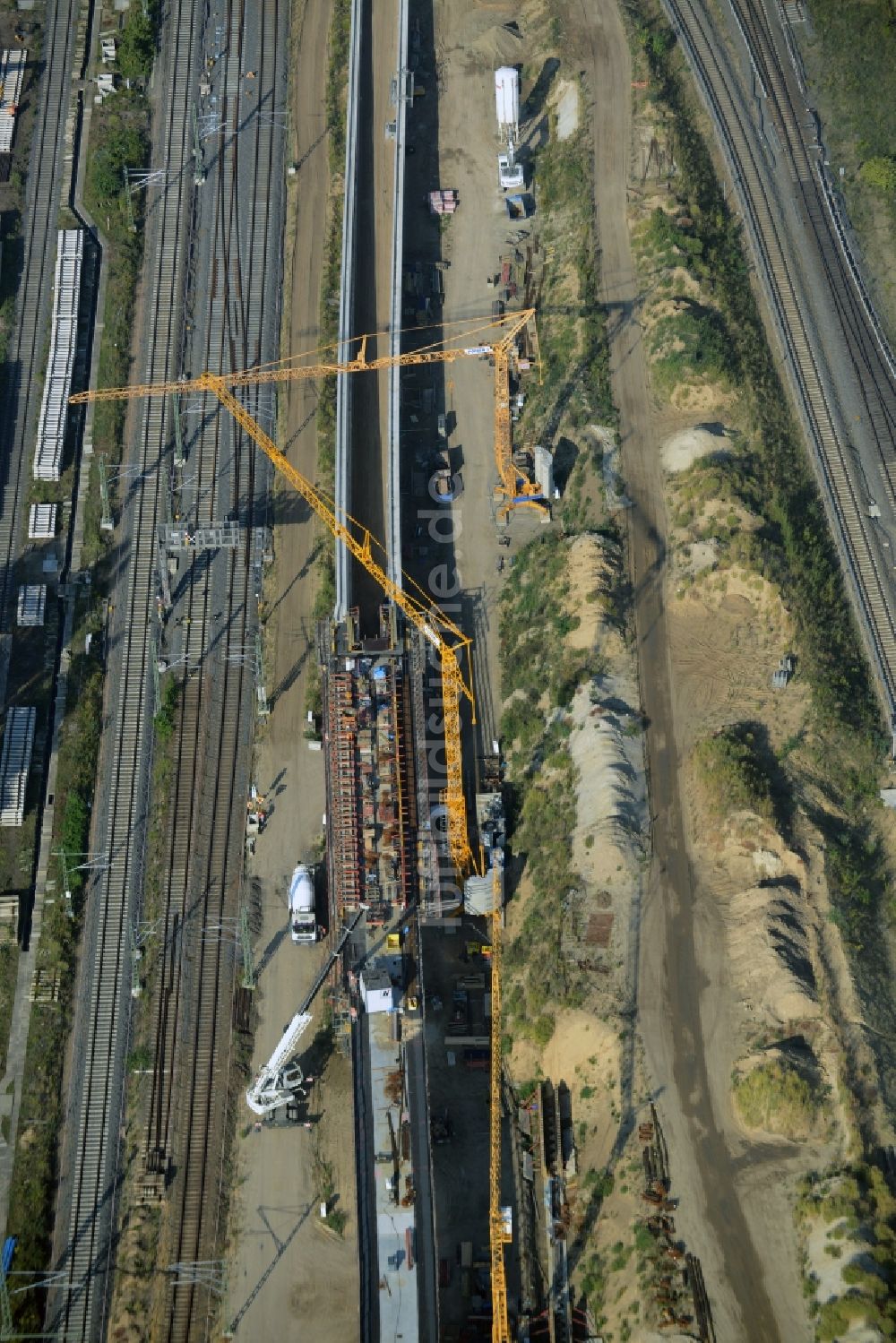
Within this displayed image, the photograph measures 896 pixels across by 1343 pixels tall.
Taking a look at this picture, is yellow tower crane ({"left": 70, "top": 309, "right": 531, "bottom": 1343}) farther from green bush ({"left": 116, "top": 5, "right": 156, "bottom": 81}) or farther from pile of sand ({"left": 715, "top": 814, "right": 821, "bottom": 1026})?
green bush ({"left": 116, "top": 5, "right": 156, "bottom": 81})

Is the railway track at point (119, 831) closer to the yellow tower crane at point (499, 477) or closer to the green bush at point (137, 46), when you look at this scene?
the green bush at point (137, 46)

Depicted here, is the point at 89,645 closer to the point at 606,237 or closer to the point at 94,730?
the point at 94,730

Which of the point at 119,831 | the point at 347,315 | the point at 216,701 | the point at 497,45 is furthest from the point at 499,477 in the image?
the point at 497,45

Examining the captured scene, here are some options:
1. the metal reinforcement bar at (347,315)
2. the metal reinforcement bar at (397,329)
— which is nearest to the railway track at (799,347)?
the metal reinforcement bar at (397,329)

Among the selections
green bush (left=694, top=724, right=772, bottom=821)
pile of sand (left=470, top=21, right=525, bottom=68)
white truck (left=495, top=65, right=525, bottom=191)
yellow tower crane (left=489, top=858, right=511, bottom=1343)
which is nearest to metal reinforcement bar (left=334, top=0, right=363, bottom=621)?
pile of sand (left=470, top=21, right=525, bottom=68)

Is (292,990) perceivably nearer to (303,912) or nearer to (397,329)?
(303,912)

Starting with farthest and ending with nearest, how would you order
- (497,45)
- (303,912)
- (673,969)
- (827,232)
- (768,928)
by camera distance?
(497,45) → (827,232) → (303,912) → (673,969) → (768,928)
